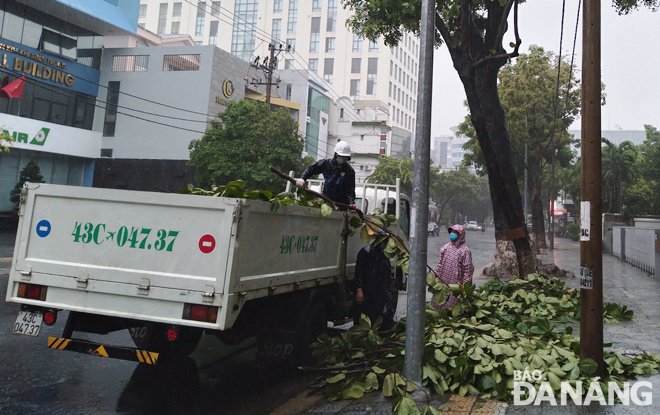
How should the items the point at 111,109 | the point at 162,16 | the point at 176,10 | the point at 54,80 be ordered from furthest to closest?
the point at 162,16 < the point at 176,10 < the point at 111,109 < the point at 54,80

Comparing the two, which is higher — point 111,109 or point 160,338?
point 111,109

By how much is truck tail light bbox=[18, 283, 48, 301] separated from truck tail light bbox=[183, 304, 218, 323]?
4.70 ft

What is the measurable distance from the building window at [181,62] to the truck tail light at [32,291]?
1342 inches

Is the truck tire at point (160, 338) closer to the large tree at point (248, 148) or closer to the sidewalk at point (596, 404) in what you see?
the sidewalk at point (596, 404)

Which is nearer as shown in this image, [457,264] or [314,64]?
[457,264]

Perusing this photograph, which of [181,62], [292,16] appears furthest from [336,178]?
[292,16]

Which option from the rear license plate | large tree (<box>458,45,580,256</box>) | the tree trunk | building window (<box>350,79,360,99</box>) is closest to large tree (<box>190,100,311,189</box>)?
large tree (<box>458,45,580,256</box>)

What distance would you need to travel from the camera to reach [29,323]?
4.83 metres

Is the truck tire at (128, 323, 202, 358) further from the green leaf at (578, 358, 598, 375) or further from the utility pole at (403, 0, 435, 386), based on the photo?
the green leaf at (578, 358, 598, 375)

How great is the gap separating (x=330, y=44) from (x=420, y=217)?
9213cm

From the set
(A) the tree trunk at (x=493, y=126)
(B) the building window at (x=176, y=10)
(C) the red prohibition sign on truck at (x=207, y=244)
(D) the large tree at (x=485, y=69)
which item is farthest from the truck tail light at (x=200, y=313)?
(B) the building window at (x=176, y=10)

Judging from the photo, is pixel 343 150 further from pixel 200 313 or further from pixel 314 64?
pixel 314 64

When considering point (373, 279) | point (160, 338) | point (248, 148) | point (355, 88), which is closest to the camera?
point (160, 338)

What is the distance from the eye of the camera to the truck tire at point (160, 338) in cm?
482
